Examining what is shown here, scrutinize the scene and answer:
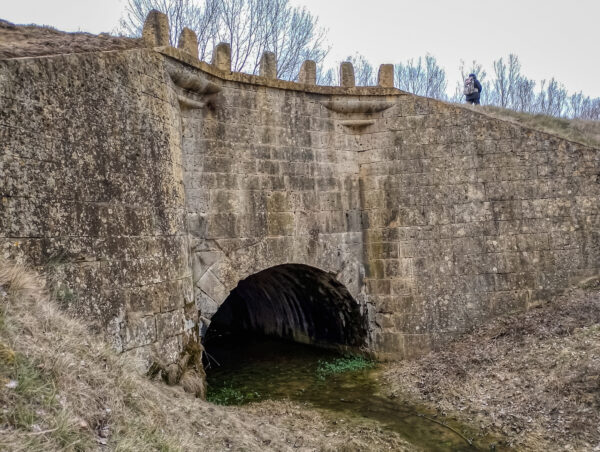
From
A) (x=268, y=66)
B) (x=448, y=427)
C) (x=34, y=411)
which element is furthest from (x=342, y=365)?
(x=34, y=411)

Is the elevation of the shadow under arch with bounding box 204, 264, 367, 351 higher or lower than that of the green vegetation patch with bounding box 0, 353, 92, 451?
lower

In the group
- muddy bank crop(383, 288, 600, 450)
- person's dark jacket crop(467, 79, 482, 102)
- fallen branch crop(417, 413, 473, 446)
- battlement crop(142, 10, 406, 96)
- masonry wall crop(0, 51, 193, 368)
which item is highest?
person's dark jacket crop(467, 79, 482, 102)

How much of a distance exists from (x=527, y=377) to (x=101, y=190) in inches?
237

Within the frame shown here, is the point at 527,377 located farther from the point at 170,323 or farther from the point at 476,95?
the point at 476,95

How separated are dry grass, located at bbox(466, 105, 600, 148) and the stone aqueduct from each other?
1.09 m

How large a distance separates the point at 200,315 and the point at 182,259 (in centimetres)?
118

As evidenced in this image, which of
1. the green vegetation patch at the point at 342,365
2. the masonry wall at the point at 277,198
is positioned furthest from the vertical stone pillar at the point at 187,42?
the green vegetation patch at the point at 342,365

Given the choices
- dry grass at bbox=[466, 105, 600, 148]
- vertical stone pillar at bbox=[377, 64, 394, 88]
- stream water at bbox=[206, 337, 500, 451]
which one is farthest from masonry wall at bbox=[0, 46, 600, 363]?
stream water at bbox=[206, 337, 500, 451]

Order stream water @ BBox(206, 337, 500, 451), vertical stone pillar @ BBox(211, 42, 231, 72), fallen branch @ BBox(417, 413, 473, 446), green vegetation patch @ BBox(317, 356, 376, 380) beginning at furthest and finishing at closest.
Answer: green vegetation patch @ BBox(317, 356, 376, 380) → vertical stone pillar @ BBox(211, 42, 231, 72) → stream water @ BBox(206, 337, 500, 451) → fallen branch @ BBox(417, 413, 473, 446)

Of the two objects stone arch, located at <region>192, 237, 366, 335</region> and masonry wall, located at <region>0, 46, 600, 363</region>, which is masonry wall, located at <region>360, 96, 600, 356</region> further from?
stone arch, located at <region>192, 237, 366, 335</region>

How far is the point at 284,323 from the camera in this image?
10883 mm

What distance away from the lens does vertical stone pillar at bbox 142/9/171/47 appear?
5.96 meters

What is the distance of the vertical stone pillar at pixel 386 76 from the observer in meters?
8.70

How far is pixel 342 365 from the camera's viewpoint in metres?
8.52
